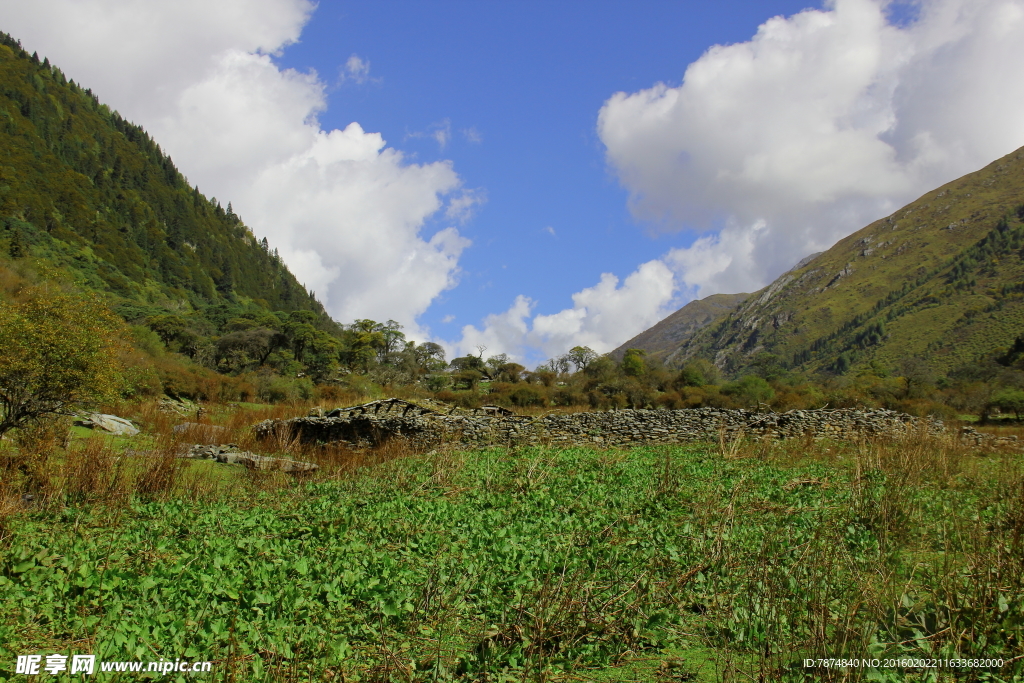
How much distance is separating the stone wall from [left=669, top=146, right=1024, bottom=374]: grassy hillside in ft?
209

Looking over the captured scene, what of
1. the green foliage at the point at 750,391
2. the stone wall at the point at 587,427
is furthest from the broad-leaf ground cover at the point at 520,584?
the green foliage at the point at 750,391

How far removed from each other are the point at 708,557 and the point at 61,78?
153 m

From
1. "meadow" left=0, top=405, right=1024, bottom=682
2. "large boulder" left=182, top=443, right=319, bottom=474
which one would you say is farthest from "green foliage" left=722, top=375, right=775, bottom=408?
"large boulder" left=182, top=443, right=319, bottom=474

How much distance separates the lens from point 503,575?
5.18 metres

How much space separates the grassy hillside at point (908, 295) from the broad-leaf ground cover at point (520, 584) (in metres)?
75.9

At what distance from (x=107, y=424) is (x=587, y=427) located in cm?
1275

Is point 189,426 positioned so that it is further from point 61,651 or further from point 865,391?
point 865,391

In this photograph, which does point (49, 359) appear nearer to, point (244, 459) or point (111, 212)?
point (244, 459)

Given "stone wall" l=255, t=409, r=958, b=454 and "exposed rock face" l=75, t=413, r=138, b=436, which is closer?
"exposed rock face" l=75, t=413, r=138, b=436

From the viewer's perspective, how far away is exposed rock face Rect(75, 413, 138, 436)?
45.0 ft

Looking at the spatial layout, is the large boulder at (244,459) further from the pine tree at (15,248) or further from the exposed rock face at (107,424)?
the pine tree at (15,248)

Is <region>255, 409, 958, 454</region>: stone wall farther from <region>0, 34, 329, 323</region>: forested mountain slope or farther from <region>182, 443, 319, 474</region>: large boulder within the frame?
<region>0, 34, 329, 323</region>: forested mountain slope

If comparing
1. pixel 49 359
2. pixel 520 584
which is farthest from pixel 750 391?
pixel 49 359

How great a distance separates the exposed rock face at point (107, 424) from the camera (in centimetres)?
1373
